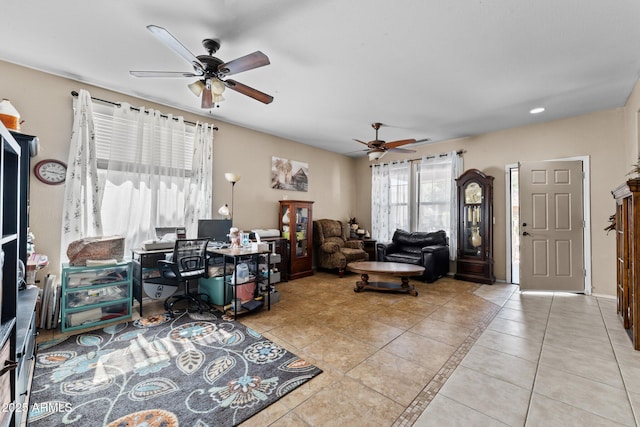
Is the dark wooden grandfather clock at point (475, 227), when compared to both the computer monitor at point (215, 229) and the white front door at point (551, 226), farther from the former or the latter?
the computer monitor at point (215, 229)

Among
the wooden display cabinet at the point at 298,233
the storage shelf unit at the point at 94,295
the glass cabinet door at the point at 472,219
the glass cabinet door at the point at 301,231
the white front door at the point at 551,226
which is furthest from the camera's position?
the glass cabinet door at the point at 301,231

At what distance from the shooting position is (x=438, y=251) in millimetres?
4848

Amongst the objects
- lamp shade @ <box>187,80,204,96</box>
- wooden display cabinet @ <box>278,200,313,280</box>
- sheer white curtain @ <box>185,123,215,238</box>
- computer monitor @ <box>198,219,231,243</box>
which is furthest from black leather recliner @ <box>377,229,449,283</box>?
lamp shade @ <box>187,80,204,96</box>

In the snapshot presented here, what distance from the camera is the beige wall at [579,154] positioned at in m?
3.82

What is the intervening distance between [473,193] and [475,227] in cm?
61

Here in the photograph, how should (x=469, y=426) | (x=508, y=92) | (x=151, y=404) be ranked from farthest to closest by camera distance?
(x=508, y=92), (x=151, y=404), (x=469, y=426)

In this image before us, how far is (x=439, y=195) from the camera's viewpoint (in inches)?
213

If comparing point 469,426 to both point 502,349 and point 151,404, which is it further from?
point 151,404

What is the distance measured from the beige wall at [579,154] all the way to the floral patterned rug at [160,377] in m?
4.48

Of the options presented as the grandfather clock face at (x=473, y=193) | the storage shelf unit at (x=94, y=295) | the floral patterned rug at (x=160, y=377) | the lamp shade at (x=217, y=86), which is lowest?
Result: the floral patterned rug at (x=160, y=377)

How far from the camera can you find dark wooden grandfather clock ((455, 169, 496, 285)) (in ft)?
15.6

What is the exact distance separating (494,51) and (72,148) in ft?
14.3

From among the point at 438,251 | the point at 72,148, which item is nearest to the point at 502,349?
the point at 438,251

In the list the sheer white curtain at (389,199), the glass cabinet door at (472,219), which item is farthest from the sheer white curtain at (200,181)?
the glass cabinet door at (472,219)
